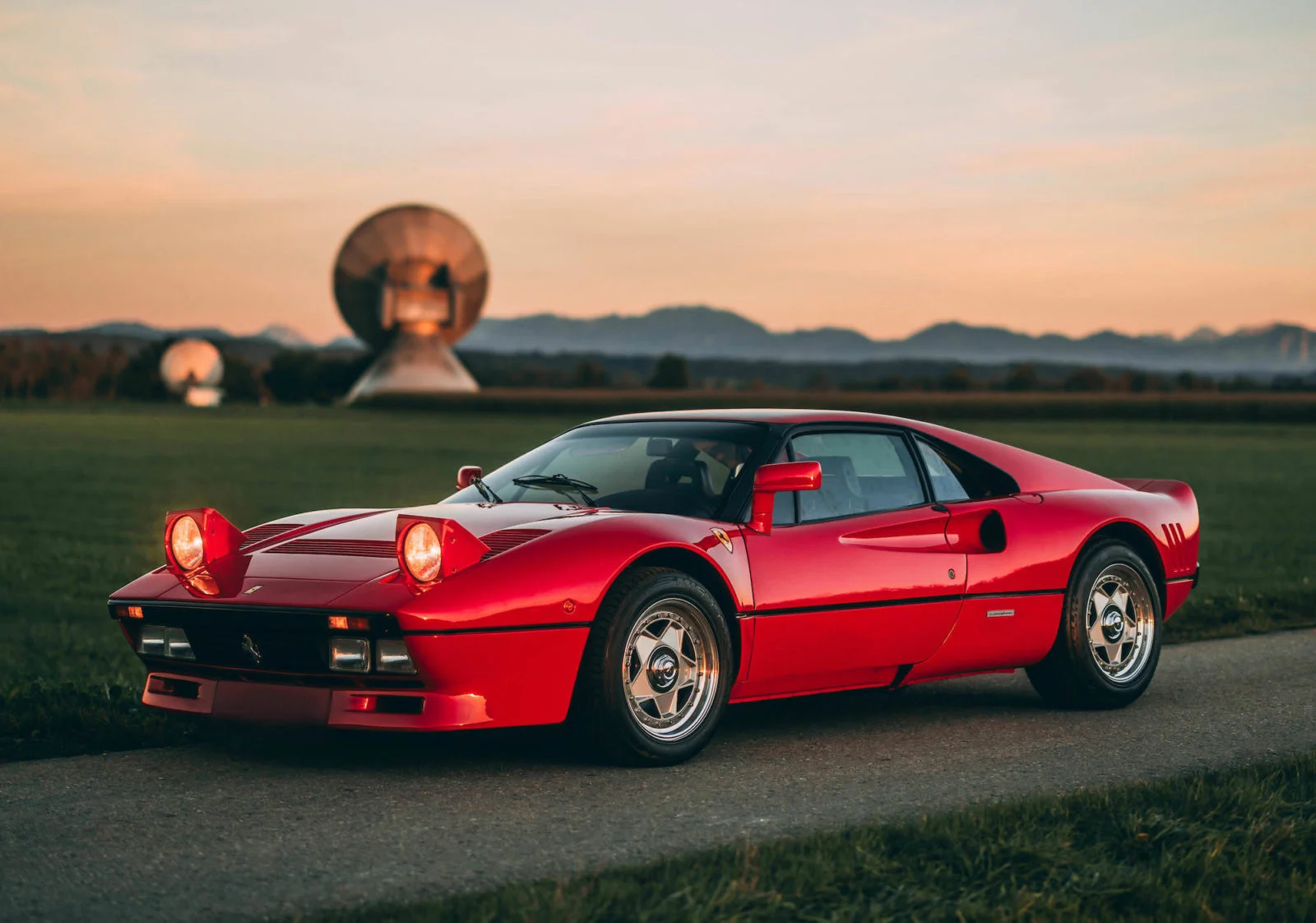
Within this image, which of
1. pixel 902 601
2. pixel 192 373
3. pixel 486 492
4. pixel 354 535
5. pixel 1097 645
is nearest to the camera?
pixel 354 535

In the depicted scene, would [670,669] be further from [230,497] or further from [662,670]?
[230,497]

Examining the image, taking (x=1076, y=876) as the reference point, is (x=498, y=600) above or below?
above

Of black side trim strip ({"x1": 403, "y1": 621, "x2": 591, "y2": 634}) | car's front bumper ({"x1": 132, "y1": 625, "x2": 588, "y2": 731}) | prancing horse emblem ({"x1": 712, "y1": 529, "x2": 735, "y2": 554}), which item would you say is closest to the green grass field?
car's front bumper ({"x1": 132, "y1": 625, "x2": 588, "y2": 731})

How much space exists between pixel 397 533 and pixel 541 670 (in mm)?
671

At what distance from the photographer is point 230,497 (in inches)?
899

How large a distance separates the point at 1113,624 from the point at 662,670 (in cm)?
261

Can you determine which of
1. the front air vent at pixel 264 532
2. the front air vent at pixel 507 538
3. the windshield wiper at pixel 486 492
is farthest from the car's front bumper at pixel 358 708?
the windshield wiper at pixel 486 492

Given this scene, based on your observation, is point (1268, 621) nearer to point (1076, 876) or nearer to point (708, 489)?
point (708, 489)

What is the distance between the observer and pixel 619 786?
5.23m

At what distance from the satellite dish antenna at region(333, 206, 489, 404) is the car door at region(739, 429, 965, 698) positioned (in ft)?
267

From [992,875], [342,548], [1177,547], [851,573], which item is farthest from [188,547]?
[1177,547]

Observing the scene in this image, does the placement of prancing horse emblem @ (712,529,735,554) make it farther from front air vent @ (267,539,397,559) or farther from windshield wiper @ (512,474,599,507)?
front air vent @ (267,539,397,559)

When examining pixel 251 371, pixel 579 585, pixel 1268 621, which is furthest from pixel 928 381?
pixel 579 585

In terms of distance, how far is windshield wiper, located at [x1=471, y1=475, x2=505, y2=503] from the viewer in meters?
6.38
